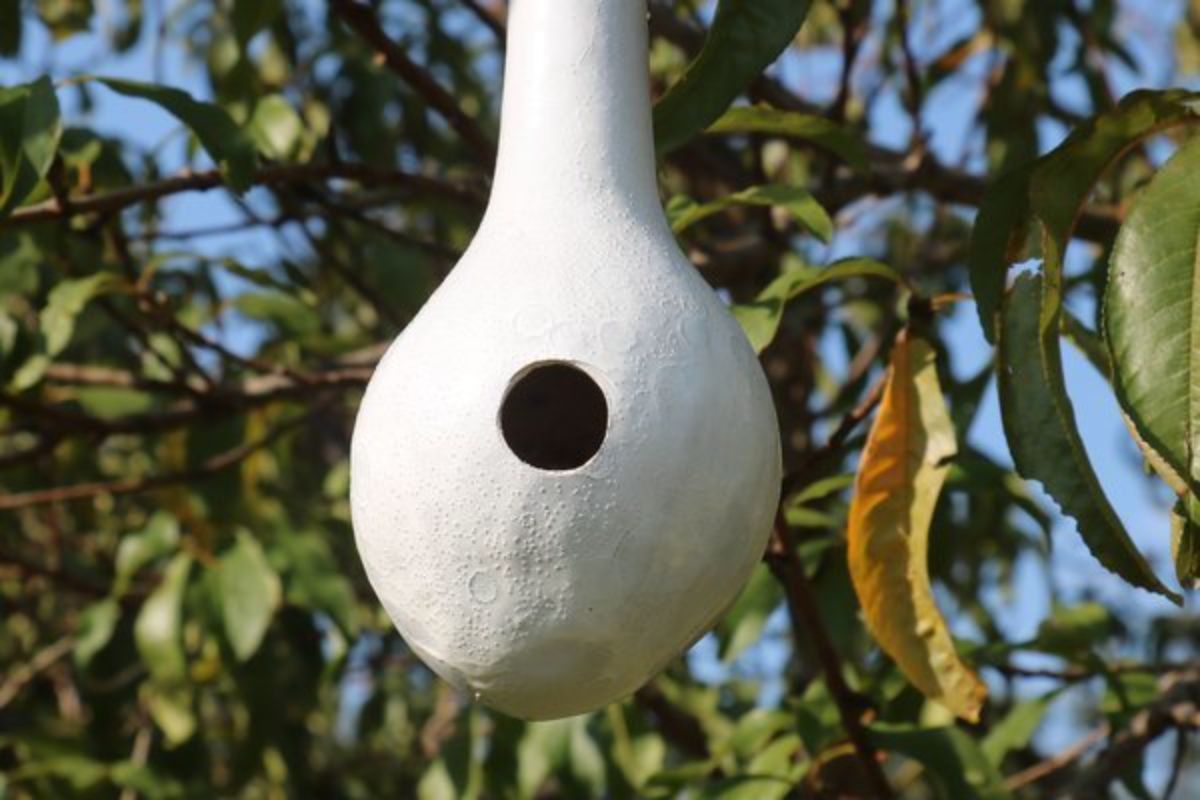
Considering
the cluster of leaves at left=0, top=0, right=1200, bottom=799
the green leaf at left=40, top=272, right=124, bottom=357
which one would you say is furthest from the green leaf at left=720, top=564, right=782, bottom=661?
the green leaf at left=40, top=272, right=124, bottom=357

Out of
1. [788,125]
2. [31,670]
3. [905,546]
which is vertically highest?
[788,125]

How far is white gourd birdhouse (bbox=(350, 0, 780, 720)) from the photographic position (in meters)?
1.48

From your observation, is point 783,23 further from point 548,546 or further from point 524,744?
Result: point 524,744

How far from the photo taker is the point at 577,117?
1.59 meters

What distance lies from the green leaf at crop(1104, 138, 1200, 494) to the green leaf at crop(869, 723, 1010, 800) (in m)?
0.86

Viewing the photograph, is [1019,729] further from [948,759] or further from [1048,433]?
[1048,433]

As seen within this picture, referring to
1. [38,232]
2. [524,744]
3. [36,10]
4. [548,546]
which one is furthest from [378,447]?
[36,10]

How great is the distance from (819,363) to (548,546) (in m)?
2.97

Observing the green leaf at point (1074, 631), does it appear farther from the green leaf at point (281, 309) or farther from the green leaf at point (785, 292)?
the green leaf at point (281, 309)

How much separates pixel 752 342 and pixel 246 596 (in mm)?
1458

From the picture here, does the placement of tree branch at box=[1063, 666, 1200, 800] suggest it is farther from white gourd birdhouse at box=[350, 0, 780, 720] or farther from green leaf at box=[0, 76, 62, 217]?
green leaf at box=[0, 76, 62, 217]

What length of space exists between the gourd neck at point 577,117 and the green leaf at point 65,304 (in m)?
1.14

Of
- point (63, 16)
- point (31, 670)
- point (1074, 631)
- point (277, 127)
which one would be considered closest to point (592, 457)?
point (277, 127)

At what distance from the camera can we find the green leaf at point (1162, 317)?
143 cm
